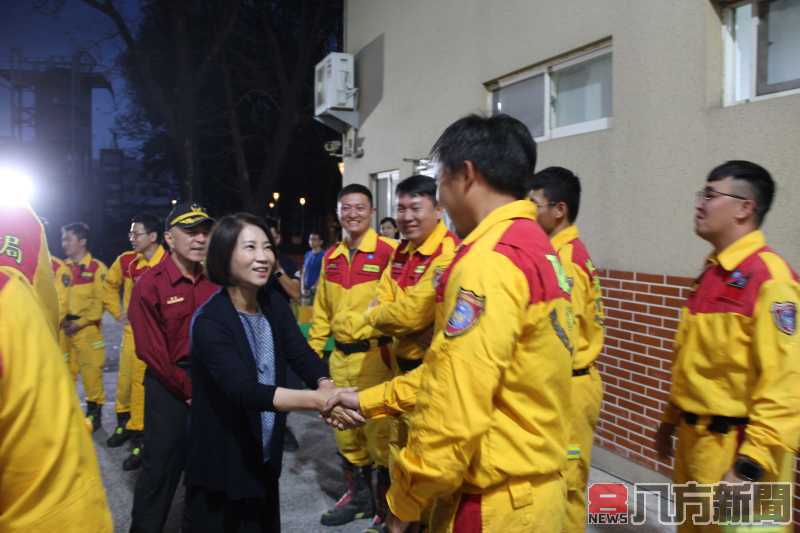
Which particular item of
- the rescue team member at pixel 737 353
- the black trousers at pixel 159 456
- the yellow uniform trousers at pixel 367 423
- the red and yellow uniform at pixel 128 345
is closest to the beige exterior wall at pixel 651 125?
the rescue team member at pixel 737 353

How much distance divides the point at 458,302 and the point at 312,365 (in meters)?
1.46

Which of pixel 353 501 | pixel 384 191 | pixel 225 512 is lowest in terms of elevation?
pixel 353 501

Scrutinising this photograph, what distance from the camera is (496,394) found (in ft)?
5.99

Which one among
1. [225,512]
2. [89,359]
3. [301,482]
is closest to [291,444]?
[301,482]

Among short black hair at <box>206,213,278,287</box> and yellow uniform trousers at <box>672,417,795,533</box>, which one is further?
short black hair at <box>206,213,278,287</box>

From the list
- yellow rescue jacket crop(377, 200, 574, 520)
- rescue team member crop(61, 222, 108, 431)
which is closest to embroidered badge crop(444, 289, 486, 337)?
yellow rescue jacket crop(377, 200, 574, 520)

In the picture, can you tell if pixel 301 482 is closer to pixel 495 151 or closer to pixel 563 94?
pixel 495 151

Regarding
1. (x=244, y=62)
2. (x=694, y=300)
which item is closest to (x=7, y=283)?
(x=694, y=300)

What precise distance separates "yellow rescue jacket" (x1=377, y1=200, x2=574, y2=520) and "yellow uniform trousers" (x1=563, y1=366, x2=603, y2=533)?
1.52 m

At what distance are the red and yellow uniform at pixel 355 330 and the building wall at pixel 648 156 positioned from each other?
1825 millimetres

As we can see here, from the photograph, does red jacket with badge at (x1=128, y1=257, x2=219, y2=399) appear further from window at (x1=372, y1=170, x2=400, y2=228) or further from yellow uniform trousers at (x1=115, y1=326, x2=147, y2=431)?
window at (x1=372, y1=170, x2=400, y2=228)

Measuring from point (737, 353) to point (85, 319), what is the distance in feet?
21.4

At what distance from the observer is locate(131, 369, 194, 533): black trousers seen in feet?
11.4

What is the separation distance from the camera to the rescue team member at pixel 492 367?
65.5 inches
